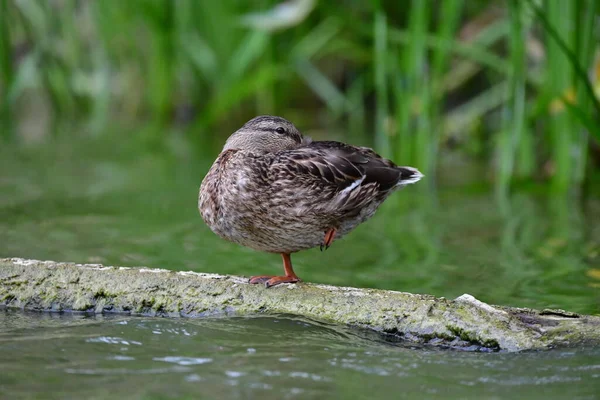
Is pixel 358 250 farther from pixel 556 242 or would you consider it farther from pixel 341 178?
pixel 341 178

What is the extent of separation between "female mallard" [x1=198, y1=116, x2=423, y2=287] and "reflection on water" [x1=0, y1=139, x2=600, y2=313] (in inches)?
36.2

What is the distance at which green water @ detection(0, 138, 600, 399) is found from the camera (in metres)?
3.19

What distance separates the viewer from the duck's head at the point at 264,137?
4.50 metres

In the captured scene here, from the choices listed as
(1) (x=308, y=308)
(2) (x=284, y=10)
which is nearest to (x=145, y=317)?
(1) (x=308, y=308)

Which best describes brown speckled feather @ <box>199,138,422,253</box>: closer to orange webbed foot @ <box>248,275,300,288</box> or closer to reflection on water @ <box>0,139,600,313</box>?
orange webbed foot @ <box>248,275,300,288</box>

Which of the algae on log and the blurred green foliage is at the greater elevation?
the blurred green foliage

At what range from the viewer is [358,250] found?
6.09 metres

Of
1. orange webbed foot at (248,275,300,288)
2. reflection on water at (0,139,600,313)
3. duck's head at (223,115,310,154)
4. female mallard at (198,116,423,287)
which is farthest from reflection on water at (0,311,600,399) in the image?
reflection on water at (0,139,600,313)

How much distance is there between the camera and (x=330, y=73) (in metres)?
11.7

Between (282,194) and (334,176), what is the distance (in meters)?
0.32

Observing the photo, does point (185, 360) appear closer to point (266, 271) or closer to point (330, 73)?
point (266, 271)

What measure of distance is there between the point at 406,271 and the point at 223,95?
174 inches

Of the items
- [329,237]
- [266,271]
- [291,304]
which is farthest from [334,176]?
[266,271]

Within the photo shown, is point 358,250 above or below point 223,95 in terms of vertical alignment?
below
